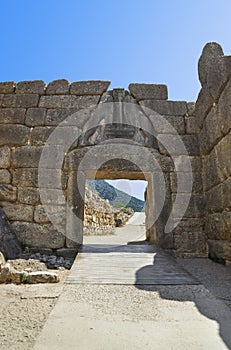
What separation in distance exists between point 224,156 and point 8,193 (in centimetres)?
382

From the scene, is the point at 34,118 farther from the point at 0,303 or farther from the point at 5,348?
the point at 5,348

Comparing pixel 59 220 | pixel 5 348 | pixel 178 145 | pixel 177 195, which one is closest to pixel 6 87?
pixel 59 220

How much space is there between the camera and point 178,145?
4.90 m

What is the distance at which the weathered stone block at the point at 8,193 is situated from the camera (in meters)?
4.54

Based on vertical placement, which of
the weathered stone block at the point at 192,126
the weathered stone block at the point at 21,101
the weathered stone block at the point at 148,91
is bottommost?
the weathered stone block at the point at 192,126

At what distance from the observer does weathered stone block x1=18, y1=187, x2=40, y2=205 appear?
4.52 meters

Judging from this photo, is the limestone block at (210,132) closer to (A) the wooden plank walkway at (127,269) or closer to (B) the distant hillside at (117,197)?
(A) the wooden plank walkway at (127,269)

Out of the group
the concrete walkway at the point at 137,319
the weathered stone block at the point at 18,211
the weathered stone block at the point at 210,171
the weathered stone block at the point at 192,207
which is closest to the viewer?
the concrete walkway at the point at 137,319

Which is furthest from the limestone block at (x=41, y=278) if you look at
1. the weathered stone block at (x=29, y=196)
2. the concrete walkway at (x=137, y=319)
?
the weathered stone block at (x=29, y=196)

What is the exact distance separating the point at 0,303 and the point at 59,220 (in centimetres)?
221

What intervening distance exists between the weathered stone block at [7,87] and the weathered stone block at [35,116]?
661 mm

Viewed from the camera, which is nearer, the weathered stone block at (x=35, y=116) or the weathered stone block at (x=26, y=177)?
the weathered stone block at (x=26, y=177)

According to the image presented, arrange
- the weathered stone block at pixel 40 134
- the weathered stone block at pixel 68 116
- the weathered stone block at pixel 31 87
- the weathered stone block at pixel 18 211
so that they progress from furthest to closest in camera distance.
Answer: the weathered stone block at pixel 31 87, the weathered stone block at pixel 68 116, the weathered stone block at pixel 40 134, the weathered stone block at pixel 18 211

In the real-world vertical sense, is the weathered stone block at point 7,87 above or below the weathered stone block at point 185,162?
above
